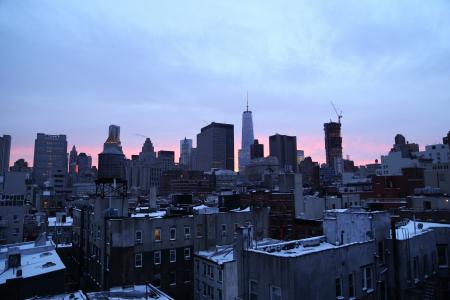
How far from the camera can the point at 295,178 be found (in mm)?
84875

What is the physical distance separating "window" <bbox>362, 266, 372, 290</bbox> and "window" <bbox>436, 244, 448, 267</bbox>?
494 inches

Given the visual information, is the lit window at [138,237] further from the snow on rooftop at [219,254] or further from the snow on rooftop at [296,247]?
the snow on rooftop at [296,247]

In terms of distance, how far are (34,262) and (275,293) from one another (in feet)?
124

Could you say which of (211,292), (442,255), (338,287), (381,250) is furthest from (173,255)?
(442,255)

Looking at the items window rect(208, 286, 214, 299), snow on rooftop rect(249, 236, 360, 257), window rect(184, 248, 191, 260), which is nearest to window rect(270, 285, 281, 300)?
snow on rooftop rect(249, 236, 360, 257)

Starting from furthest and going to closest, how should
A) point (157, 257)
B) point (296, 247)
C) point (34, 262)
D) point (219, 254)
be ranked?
point (157, 257)
point (219, 254)
point (34, 262)
point (296, 247)

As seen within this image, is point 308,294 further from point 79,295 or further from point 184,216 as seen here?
point 184,216

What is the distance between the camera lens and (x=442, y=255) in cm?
3275

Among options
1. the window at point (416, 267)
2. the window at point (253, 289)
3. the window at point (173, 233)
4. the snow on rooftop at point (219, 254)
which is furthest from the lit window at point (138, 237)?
the window at point (416, 267)

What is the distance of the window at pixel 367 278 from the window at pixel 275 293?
26.0ft

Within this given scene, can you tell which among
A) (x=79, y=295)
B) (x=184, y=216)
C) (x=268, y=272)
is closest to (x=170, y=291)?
(x=184, y=216)

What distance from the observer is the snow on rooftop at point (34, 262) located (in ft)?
127

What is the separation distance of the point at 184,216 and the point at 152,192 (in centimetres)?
2677

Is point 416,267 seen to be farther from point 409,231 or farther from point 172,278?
point 172,278
